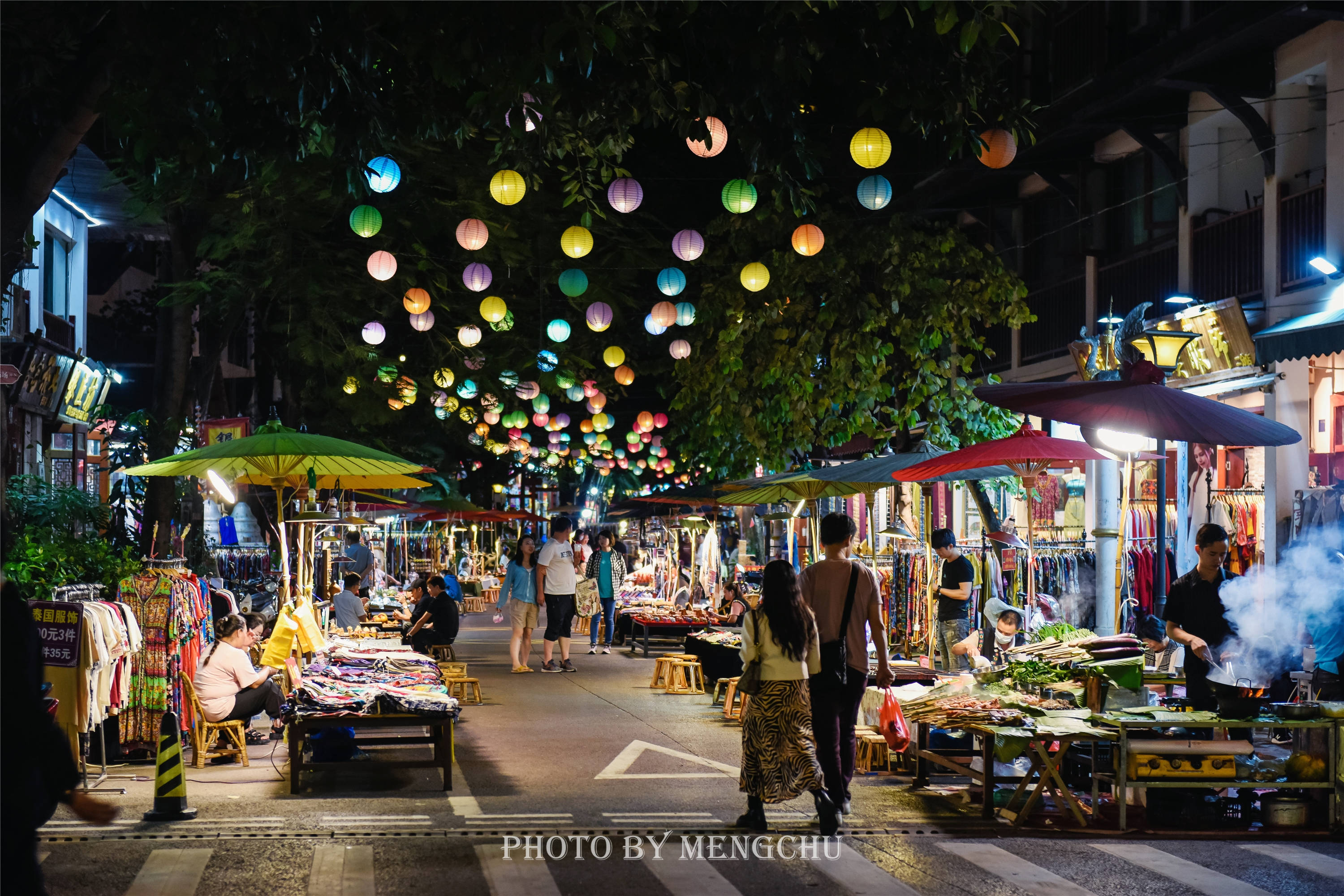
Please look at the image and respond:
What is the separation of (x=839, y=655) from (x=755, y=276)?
327 inches

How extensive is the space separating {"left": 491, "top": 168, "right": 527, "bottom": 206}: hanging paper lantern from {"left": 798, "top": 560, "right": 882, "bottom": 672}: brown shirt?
15.9ft

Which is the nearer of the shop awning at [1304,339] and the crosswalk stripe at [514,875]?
the crosswalk stripe at [514,875]

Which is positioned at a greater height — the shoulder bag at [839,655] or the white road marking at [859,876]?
the shoulder bag at [839,655]

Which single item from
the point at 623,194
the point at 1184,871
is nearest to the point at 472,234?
the point at 623,194

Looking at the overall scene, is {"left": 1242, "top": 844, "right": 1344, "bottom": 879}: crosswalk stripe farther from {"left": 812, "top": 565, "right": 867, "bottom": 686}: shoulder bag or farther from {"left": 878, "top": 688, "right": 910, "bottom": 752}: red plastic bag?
{"left": 878, "top": 688, "right": 910, "bottom": 752}: red plastic bag

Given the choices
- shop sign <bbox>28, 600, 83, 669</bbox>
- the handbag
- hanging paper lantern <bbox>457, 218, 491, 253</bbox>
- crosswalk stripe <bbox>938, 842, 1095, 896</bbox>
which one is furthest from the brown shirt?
hanging paper lantern <bbox>457, 218, 491, 253</bbox>

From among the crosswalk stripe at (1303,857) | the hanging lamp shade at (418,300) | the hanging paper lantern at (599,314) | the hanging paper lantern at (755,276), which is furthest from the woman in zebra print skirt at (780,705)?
the hanging lamp shade at (418,300)

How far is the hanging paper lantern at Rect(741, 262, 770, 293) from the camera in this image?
16.7 metres

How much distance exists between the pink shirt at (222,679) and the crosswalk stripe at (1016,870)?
20.4 ft

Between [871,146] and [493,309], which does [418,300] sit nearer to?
[493,309]

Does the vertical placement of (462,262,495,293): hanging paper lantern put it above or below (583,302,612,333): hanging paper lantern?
above

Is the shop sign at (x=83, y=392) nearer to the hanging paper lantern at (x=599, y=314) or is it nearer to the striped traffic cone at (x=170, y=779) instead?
the hanging paper lantern at (x=599, y=314)

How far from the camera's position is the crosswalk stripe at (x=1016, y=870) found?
7.22m

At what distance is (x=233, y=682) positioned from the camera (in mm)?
11586
